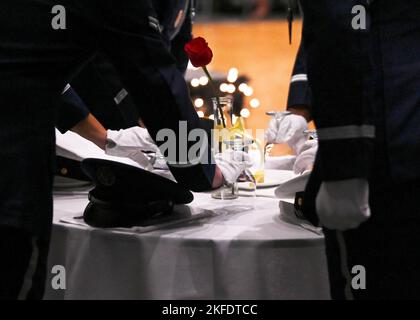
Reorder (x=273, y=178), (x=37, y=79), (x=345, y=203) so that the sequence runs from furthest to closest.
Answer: (x=273, y=178) < (x=37, y=79) < (x=345, y=203)

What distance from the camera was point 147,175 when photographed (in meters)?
1.36

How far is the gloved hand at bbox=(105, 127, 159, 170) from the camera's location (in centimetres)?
161

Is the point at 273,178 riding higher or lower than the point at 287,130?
lower

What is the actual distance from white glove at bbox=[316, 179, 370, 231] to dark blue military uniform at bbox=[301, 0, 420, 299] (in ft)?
0.06

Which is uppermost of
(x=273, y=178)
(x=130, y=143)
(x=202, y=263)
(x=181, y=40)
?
(x=181, y=40)

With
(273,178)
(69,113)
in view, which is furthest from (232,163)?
(69,113)

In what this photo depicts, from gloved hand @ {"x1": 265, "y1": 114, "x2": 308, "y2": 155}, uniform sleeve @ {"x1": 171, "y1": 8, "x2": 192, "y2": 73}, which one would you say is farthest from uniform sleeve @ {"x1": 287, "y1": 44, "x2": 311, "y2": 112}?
uniform sleeve @ {"x1": 171, "y1": 8, "x2": 192, "y2": 73}

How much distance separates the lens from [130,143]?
1.61m

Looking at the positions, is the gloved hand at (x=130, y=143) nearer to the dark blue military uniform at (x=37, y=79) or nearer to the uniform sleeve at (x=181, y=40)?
the dark blue military uniform at (x=37, y=79)

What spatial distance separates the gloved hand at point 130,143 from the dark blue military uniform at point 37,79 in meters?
0.34

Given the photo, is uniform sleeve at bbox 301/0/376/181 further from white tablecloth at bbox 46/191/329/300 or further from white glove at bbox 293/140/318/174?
white glove at bbox 293/140/318/174

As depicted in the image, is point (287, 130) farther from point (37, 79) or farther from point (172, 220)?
point (37, 79)

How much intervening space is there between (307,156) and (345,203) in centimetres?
61
